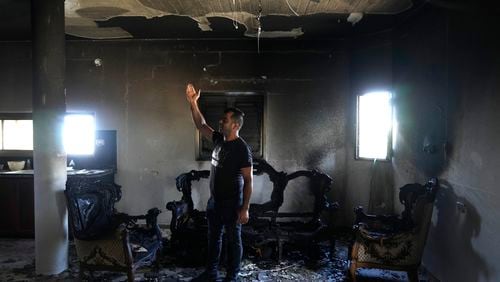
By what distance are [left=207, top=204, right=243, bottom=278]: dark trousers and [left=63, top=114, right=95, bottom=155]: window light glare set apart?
2844 mm

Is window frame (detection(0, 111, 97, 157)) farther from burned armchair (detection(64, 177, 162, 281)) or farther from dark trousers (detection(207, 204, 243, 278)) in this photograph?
dark trousers (detection(207, 204, 243, 278))

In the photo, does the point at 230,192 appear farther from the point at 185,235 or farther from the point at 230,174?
the point at 185,235

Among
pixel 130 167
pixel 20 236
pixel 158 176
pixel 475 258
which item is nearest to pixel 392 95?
pixel 475 258

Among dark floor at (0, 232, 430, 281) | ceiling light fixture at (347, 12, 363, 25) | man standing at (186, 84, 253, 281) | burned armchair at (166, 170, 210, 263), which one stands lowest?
dark floor at (0, 232, 430, 281)

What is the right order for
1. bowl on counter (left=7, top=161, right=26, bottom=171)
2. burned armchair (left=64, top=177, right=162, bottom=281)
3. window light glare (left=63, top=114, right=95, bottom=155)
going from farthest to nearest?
window light glare (left=63, top=114, right=95, bottom=155), bowl on counter (left=7, top=161, right=26, bottom=171), burned armchair (left=64, top=177, right=162, bottom=281)

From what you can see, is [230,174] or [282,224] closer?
[230,174]

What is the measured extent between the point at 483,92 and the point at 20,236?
536 cm

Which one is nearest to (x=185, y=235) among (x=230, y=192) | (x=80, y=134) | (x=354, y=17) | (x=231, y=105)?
(x=230, y=192)

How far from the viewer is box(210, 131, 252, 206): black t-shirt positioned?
9.70ft

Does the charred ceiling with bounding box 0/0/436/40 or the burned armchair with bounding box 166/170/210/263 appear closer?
the charred ceiling with bounding box 0/0/436/40

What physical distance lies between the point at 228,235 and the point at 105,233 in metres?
1.08

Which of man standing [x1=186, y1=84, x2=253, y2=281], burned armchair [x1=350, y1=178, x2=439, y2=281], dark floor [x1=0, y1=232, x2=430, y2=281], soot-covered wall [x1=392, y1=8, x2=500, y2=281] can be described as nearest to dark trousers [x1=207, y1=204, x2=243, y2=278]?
man standing [x1=186, y1=84, x2=253, y2=281]

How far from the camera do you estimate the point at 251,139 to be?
4910 mm

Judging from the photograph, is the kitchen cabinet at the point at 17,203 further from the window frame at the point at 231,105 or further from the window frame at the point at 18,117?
the window frame at the point at 231,105
